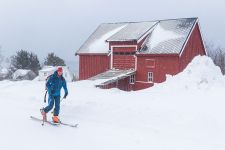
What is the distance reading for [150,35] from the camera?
33.9 metres

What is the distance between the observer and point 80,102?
15484 millimetres

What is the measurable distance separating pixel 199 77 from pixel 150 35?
A: 16552 mm

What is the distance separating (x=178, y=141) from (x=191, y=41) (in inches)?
949

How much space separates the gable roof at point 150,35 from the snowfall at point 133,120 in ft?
44.7

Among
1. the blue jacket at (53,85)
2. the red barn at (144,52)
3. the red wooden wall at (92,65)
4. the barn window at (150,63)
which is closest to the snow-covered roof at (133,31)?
the red barn at (144,52)

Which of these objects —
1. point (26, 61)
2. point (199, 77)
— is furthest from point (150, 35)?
point (26, 61)

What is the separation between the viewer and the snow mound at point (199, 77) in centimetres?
1709

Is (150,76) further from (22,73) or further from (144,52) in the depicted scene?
(22,73)

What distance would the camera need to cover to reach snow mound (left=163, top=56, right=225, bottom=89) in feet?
Result: 56.1

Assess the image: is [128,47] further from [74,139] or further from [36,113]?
[74,139]

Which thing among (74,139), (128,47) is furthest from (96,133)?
(128,47)

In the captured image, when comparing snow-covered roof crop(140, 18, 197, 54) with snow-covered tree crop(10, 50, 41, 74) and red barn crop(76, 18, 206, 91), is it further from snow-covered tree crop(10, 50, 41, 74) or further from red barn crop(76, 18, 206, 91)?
snow-covered tree crop(10, 50, 41, 74)

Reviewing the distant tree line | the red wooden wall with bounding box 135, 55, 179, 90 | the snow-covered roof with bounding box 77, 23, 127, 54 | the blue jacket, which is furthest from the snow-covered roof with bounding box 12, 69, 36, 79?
the blue jacket

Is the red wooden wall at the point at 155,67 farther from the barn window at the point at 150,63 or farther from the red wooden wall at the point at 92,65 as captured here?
the red wooden wall at the point at 92,65
